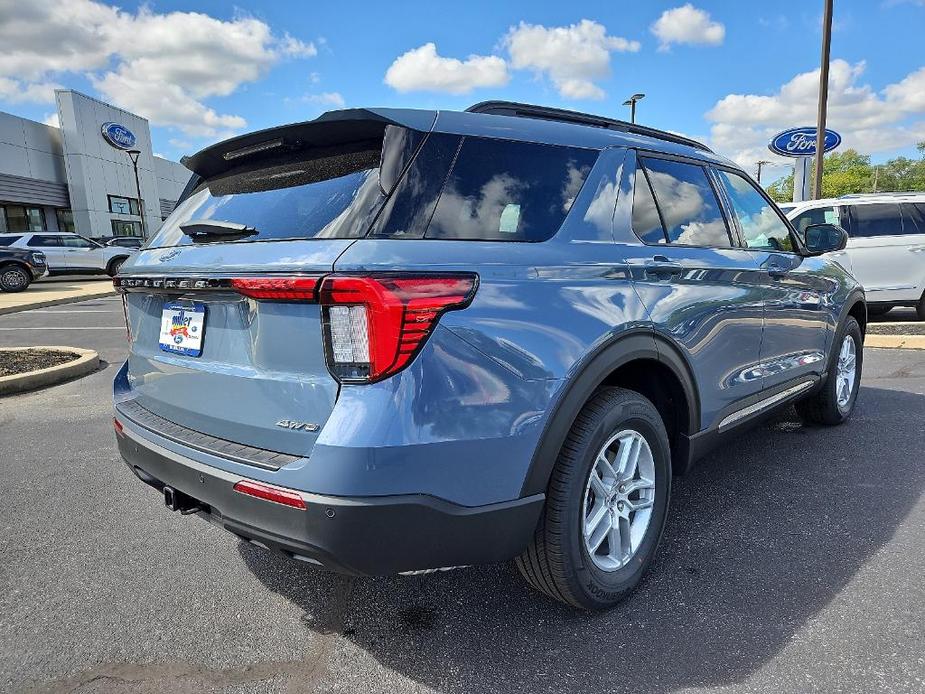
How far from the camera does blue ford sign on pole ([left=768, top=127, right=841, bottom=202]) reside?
17.7 meters

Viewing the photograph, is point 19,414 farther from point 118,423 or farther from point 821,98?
point 821,98

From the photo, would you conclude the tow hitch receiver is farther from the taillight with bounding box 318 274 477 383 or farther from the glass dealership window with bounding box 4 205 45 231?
the glass dealership window with bounding box 4 205 45 231

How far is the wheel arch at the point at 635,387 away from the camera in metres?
1.99

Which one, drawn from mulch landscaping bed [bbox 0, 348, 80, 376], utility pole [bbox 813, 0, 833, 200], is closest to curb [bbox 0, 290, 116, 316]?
mulch landscaping bed [bbox 0, 348, 80, 376]

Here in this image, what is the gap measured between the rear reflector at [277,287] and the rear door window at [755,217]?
2.52 m

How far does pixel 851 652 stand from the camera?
209 cm

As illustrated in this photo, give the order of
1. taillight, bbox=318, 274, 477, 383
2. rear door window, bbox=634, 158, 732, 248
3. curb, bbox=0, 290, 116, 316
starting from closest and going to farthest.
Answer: taillight, bbox=318, 274, 477, 383
rear door window, bbox=634, 158, 732, 248
curb, bbox=0, 290, 116, 316

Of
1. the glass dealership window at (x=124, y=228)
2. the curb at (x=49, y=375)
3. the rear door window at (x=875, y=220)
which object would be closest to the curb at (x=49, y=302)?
the curb at (x=49, y=375)

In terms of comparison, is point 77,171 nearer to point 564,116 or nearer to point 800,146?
point 800,146

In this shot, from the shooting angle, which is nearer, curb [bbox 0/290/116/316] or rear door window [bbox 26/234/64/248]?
curb [bbox 0/290/116/316]

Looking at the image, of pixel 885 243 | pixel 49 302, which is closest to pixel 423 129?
pixel 885 243

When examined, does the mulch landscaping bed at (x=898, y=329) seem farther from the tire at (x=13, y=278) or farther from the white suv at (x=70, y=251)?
the tire at (x=13, y=278)

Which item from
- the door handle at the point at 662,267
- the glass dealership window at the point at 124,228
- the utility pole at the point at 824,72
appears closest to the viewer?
→ the door handle at the point at 662,267

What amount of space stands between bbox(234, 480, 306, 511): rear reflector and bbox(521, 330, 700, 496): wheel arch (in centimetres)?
70
